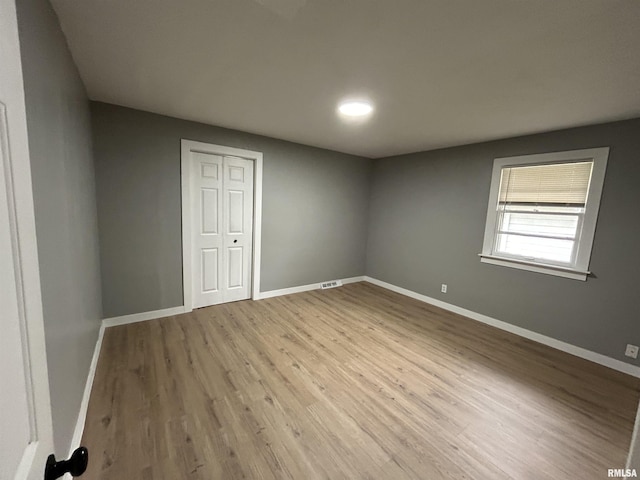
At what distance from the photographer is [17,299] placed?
485 mm

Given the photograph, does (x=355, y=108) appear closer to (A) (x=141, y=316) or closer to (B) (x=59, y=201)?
(B) (x=59, y=201)

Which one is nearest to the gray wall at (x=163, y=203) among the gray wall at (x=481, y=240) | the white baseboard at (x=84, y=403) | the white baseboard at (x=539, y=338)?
the white baseboard at (x=84, y=403)

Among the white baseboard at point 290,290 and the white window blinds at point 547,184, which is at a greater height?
the white window blinds at point 547,184

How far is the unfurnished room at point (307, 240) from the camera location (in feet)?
4.10

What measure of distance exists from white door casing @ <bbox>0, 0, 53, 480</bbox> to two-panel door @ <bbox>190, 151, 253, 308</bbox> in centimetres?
290

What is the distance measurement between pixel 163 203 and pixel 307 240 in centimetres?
210

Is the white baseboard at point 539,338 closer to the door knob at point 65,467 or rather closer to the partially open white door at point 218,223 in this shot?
the partially open white door at point 218,223

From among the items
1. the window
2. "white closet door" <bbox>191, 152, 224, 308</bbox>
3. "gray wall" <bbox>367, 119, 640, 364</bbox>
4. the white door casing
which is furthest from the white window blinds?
the white door casing

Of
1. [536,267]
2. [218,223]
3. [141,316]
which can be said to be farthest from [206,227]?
[536,267]

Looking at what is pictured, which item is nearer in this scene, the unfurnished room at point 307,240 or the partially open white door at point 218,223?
the unfurnished room at point 307,240

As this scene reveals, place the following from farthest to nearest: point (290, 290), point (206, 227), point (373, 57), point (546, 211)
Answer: point (290, 290) < point (206, 227) < point (546, 211) < point (373, 57)

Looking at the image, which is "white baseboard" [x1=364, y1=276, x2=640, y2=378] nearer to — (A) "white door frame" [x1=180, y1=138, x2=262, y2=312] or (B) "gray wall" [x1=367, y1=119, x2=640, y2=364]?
(B) "gray wall" [x1=367, y1=119, x2=640, y2=364]

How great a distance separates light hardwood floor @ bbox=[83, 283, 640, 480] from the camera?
150 cm

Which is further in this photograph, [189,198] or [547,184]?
[189,198]
